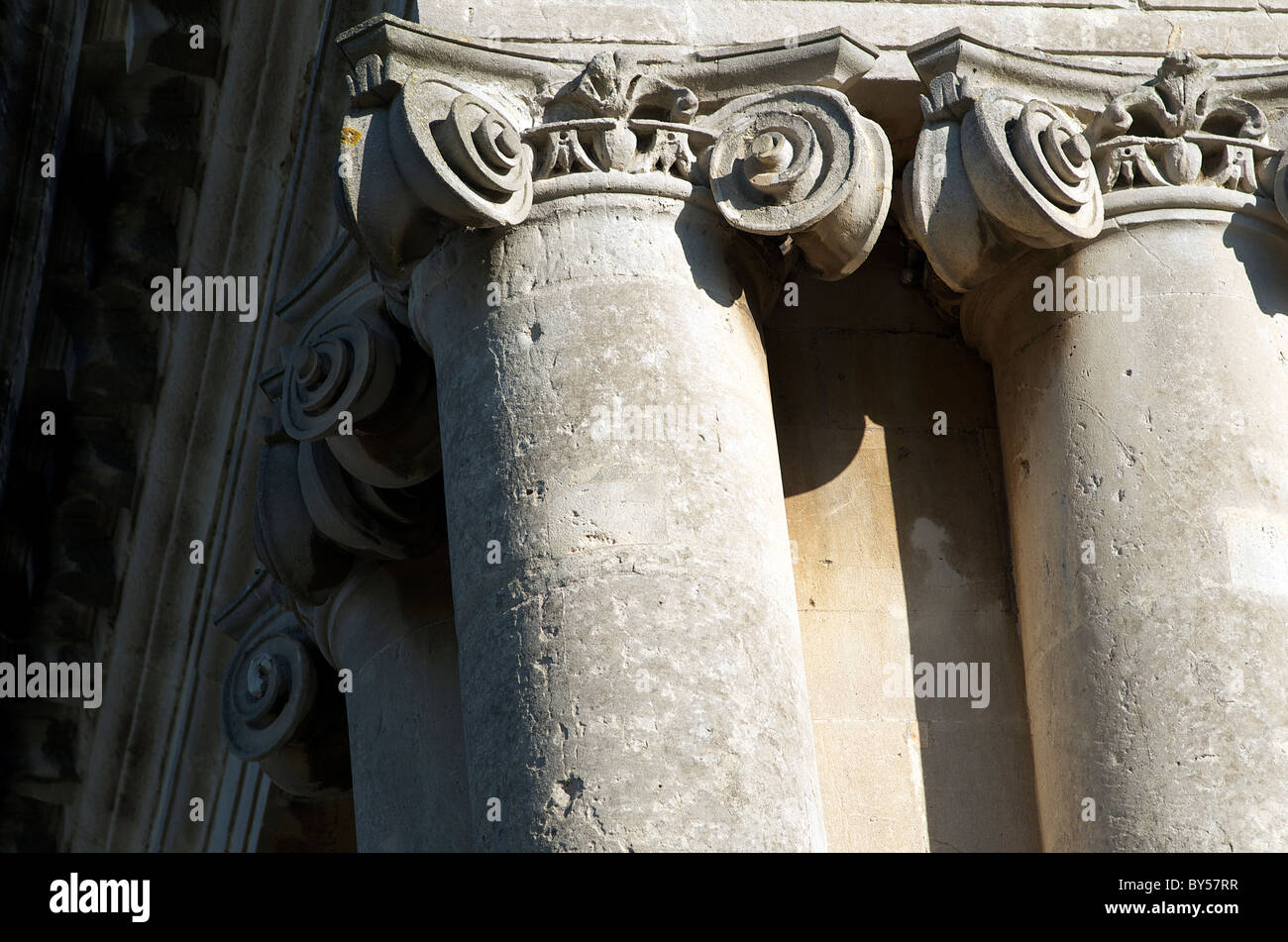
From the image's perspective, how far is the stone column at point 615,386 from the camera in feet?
23.9

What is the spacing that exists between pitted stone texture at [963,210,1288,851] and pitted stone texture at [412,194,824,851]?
94 centimetres

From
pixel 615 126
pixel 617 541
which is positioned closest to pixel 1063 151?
pixel 615 126

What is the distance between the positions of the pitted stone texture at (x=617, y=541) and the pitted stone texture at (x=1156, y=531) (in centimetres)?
94

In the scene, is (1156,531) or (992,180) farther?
(992,180)

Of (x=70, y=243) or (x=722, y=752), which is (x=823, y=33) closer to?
(x=722, y=752)

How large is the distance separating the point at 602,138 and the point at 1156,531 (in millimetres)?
2165

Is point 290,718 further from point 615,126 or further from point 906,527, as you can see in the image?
point 615,126

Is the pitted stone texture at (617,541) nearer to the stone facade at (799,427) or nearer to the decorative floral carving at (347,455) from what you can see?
the stone facade at (799,427)

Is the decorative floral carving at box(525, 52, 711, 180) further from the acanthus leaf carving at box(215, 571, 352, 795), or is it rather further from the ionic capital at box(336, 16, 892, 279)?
the acanthus leaf carving at box(215, 571, 352, 795)

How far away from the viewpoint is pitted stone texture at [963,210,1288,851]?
7629mm

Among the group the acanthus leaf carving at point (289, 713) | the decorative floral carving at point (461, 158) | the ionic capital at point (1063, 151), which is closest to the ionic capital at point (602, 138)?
the decorative floral carving at point (461, 158)

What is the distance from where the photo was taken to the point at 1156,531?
795 centimetres

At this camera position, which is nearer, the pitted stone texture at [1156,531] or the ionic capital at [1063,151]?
the pitted stone texture at [1156,531]

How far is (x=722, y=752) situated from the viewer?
723cm
